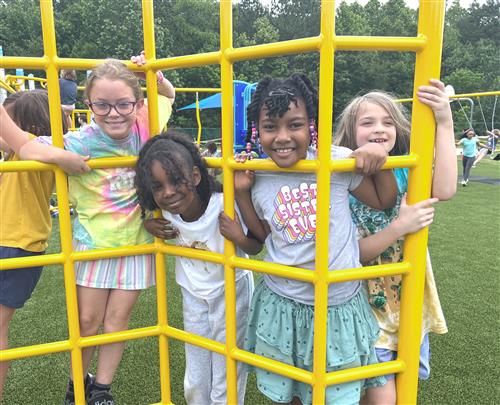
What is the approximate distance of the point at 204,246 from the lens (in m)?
Result: 1.85

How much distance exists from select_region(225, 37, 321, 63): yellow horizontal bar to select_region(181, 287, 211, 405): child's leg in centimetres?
100

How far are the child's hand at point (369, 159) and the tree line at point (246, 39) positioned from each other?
17330 mm

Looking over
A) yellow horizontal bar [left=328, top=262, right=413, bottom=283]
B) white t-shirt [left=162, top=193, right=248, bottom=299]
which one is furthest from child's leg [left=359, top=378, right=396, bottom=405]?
white t-shirt [left=162, top=193, right=248, bottom=299]

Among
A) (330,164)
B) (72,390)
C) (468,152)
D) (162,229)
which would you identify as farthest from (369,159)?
(468,152)

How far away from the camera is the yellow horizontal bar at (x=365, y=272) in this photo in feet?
4.80

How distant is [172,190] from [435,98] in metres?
0.95

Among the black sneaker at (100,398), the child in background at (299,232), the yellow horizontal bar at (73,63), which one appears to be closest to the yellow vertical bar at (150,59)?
the yellow horizontal bar at (73,63)

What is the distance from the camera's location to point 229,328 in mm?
1734

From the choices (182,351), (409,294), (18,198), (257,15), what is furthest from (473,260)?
(257,15)

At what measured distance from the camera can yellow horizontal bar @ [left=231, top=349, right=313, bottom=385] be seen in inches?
60.6

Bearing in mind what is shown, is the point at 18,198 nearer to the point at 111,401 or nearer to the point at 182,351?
the point at 111,401

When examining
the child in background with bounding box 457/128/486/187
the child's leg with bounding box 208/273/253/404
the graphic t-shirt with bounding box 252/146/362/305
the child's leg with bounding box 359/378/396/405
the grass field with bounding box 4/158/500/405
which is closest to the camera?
the graphic t-shirt with bounding box 252/146/362/305

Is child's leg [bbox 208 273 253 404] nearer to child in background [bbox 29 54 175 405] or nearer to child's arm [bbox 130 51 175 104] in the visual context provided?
child in background [bbox 29 54 175 405]

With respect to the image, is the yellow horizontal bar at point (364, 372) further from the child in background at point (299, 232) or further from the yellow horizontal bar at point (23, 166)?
the yellow horizontal bar at point (23, 166)
